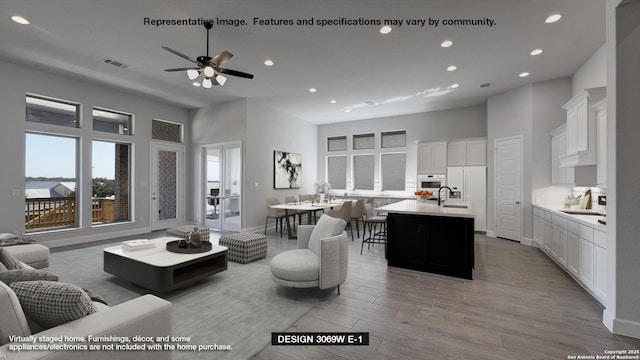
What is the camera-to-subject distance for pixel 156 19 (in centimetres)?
341

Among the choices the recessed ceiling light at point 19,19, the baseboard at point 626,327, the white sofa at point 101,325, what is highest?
the recessed ceiling light at point 19,19

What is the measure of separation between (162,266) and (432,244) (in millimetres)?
3578

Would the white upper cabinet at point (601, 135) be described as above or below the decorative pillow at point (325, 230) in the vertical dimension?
above

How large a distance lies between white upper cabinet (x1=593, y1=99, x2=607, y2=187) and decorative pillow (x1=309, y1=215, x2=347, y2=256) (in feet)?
10.5

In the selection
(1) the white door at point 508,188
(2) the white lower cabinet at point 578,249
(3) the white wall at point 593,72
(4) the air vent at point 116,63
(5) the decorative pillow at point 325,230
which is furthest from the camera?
(1) the white door at point 508,188

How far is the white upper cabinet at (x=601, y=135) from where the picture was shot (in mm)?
3166

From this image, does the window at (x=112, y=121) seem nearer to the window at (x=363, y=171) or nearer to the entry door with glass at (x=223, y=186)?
the entry door with glass at (x=223, y=186)

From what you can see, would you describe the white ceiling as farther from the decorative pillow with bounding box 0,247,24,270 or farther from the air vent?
the decorative pillow with bounding box 0,247,24,270

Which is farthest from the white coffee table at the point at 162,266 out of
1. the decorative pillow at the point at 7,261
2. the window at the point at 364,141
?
the window at the point at 364,141

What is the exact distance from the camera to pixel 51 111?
17.6 feet

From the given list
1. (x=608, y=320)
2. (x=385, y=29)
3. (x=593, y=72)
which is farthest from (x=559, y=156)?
(x=385, y=29)

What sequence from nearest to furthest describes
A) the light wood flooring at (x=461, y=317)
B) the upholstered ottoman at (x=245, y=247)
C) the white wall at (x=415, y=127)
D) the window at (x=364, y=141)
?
the light wood flooring at (x=461, y=317), the upholstered ottoman at (x=245, y=247), the white wall at (x=415, y=127), the window at (x=364, y=141)

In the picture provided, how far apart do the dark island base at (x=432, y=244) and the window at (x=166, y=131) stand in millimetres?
6621

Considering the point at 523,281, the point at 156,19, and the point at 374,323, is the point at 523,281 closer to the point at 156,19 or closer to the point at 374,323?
the point at 374,323
